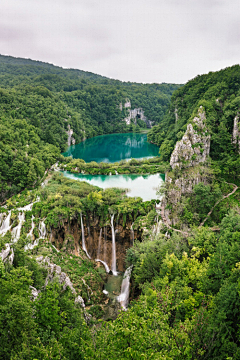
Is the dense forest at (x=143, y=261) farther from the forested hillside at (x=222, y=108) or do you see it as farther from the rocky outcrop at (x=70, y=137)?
the rocky outcrop at (x=70, y=137)

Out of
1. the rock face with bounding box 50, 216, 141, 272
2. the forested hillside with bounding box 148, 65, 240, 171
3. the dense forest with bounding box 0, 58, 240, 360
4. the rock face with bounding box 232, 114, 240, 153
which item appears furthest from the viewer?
the forested hillside with bounding box 148, 65, 240, 171

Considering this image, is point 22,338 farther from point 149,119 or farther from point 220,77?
point 149,119

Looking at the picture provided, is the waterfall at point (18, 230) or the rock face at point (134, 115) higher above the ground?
the rock face at point (134, 115)

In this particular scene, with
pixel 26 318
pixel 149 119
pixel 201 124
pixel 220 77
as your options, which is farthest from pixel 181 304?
pixel 149 119

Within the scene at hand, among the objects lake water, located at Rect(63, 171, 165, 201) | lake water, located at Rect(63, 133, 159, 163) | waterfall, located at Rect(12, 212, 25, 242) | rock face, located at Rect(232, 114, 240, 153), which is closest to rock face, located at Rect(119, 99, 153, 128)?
lake water, located at Rect(63, 133, 159, 163)

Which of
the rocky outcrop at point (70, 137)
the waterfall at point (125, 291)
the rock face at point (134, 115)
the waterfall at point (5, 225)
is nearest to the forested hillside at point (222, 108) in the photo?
the waterfall at point (125, 291)

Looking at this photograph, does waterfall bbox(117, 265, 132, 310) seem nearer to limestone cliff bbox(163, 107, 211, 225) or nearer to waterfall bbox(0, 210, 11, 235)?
limestone cliff bbox(163, 107, 211, 225)

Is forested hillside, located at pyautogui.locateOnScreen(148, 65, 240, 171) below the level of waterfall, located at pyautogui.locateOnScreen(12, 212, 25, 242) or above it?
above
